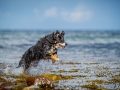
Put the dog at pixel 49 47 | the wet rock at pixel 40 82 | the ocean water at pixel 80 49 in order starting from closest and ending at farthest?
1. the wet rock at pixel 40 82
2. the dog at pixel 49 47
3. the ocean water at pixel 80 49

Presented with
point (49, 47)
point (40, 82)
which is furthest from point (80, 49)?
point (40, 82)

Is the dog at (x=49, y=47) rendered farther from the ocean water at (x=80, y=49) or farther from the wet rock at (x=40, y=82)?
the ocean water at (x=80, y=49)

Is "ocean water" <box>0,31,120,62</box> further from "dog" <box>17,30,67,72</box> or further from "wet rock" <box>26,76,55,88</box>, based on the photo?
"wet rock" <box>26,76,55,88</box>

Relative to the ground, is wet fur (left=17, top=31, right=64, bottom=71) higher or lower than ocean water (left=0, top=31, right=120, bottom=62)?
higher

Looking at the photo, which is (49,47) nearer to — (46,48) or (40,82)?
(46,48)

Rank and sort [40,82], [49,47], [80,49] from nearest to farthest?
[40,82], [49,47], [80,49]

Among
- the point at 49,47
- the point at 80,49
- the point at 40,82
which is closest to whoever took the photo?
the point at 40,82

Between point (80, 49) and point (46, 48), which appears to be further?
point (80, 49)

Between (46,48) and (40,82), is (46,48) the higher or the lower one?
the higher one

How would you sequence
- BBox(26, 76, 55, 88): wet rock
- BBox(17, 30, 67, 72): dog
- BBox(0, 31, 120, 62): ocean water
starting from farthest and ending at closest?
BBox(0, 31, 120, 62): ocean water → BBox(17, 30, 67, 72): dog → BBox(26, 76, 55, 88): wet rock

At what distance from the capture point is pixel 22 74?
1177cm

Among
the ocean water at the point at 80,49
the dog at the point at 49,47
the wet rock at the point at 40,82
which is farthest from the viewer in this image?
the ocean water at the point at 80,49

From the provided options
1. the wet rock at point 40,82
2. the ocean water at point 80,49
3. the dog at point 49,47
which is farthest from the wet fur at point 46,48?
the ocean water at point 80,49

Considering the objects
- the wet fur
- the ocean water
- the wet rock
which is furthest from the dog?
the ocean water
